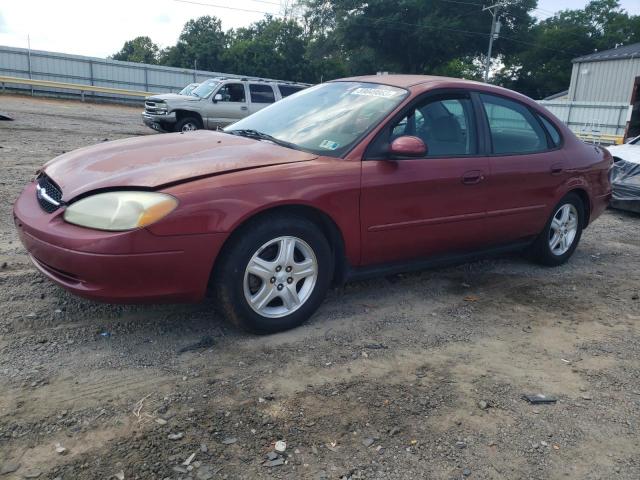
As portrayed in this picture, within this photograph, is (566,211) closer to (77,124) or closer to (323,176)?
(323,176)

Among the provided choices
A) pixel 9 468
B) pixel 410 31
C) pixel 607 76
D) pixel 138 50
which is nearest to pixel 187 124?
pixel 9 468

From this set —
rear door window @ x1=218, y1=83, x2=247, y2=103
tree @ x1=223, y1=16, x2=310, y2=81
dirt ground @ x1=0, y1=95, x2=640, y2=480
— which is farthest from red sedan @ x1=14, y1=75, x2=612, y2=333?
tree @ x1=223, y1=16, x2=310, y2=81

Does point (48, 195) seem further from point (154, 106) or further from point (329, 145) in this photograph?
point (154, 106)

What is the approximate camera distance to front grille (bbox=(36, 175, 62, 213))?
319cm

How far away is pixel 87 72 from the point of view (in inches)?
1244

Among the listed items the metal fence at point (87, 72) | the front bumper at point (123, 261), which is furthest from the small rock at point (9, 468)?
the metal fence at point (87, 72)

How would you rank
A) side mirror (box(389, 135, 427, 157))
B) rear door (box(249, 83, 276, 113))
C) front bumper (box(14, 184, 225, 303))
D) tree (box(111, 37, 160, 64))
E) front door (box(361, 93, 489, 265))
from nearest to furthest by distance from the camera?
1. front bumper (box(14, 184, 225, 303))
2. side mirror (box(389, 135, 427, 157))
3. front door (box(361, 93, 489, 265))
4. rear door (box(249, 83, 276, 113))
5. tree (box(111, 37, 160, 64))

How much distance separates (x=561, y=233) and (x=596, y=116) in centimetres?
1947

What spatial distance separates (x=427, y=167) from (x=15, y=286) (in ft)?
9.83

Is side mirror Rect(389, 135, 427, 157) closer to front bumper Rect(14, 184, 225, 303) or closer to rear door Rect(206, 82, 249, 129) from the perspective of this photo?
front bumper Rect(14, 184, 225, 303)

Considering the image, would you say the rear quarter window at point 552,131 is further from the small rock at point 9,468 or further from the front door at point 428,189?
the small rock at point 9,468

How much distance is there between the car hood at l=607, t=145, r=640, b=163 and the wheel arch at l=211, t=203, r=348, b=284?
6618mm

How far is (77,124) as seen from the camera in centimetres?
1678

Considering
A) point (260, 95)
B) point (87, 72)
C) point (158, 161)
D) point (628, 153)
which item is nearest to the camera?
point (158, 161)
